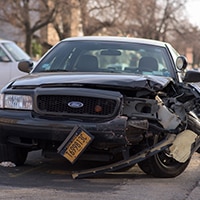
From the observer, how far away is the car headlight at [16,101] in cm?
600

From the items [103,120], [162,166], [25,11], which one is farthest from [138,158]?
[25,11]

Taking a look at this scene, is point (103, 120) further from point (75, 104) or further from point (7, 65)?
point (7, 65)

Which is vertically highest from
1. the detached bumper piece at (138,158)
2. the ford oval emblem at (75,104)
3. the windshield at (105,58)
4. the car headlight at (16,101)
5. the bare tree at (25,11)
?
the windshield at (105,58)

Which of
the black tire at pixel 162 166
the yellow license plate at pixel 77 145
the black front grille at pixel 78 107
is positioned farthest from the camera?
the black tire at pixel 162 166

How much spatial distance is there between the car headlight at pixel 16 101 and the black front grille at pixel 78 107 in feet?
0.42

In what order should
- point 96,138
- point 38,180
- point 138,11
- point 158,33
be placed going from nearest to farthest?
point 96,138 → point 38,180 → point 138,11 → point 158,33

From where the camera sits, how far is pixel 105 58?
7910 millimetres

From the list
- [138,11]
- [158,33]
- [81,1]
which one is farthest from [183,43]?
[81,1]

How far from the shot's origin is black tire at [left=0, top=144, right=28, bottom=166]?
21.1 feet

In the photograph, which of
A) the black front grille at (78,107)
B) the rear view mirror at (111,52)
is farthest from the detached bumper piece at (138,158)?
the rear view mirror at (111,52)

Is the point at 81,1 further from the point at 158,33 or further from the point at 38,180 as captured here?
the point at 38,180

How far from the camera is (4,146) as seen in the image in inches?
252

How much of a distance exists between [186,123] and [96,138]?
115 centimetres

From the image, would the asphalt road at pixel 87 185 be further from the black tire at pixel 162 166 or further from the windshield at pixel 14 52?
the windshield at pixel 14 52
